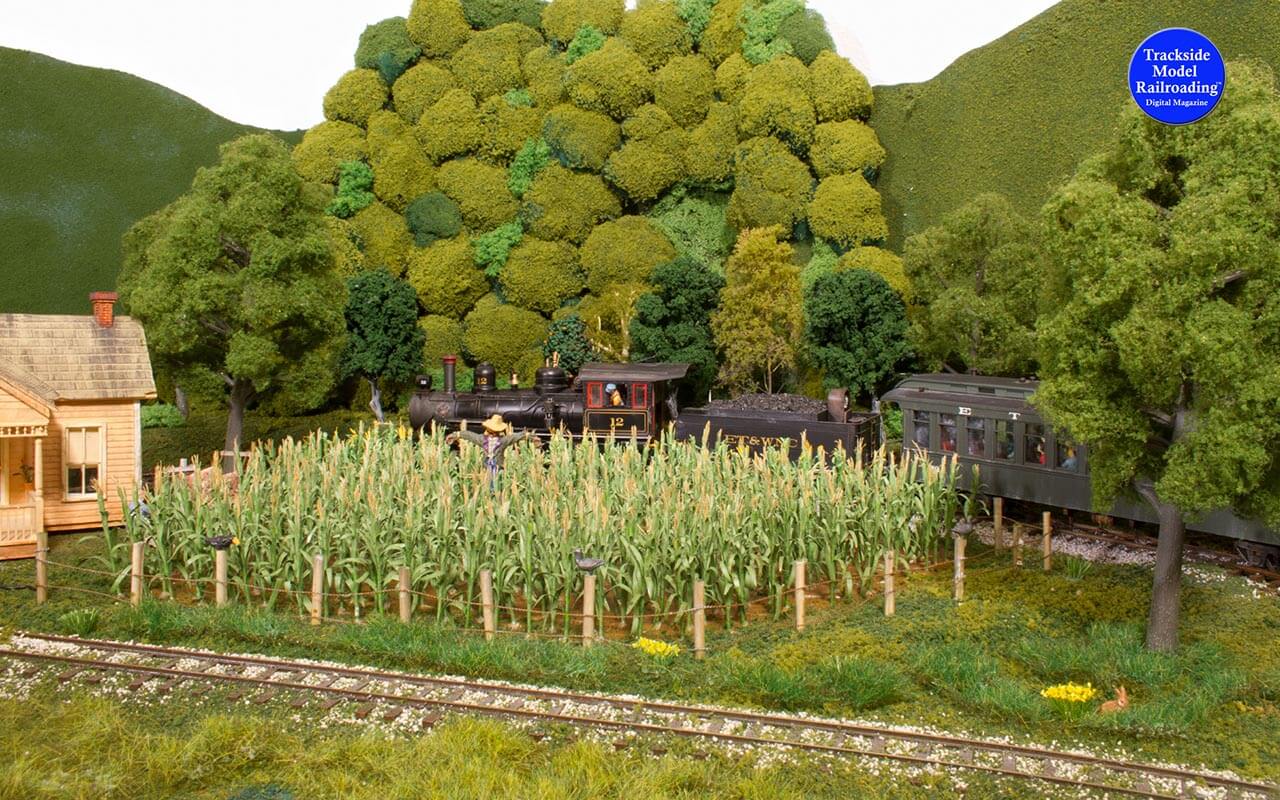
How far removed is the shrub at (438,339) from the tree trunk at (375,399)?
1576 millimetres

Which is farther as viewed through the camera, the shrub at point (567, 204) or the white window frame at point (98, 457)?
the shrub at point (567, 204)

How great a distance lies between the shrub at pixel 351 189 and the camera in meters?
29.5

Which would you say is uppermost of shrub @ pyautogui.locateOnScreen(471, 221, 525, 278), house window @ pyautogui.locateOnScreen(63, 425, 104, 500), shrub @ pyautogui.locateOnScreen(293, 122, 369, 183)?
shrub @ pyautogui.locateOnScreen(293, 122, 369, 183)

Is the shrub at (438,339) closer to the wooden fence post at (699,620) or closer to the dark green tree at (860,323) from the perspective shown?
the dark green tree at (860,323)

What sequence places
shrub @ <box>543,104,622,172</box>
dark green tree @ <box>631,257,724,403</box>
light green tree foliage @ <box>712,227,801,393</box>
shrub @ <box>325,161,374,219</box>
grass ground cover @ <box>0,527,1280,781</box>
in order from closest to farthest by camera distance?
1. grass ground cover @ <box>0,527,1280,781</box>
2. light green tree foliage @ <box>712,227,801,393</box>
3. dark green tree @ <box>631,257,724,403</box>
4. shrub @ <box>543,104,622,172</box>
5. shrub @ <box>325,161,374,219</box>

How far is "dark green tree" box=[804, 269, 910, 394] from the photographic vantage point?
77.9 ft

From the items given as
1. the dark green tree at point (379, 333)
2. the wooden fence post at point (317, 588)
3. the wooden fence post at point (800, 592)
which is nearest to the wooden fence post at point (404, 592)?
the wooden fence post at point (317, 588)

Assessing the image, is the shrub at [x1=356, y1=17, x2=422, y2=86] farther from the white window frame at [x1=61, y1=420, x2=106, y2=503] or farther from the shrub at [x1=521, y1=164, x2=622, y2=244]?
the white window frame at [x1=61, y1=420, x2=106, y2=503]

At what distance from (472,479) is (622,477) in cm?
245

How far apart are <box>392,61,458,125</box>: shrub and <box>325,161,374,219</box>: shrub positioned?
222 centimetres

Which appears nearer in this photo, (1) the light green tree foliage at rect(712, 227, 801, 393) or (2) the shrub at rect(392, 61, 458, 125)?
(1) the light green tree foliage at rect(712, 227, 801, 393)

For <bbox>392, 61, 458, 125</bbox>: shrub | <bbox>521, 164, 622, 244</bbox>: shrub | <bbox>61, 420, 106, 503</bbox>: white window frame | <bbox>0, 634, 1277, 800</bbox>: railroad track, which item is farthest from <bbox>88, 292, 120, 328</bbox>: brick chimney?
<bbox>392, 61, 458, 125</bbox>: shrub

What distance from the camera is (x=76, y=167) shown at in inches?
1103

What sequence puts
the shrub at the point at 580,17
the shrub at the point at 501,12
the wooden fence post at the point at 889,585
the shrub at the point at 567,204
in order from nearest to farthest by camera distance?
the wooden fence post at the point at 889,585 → the shrub at the point at 567,204 → the shrub at the point at 580,17 → the shrub at the point at 501,12
